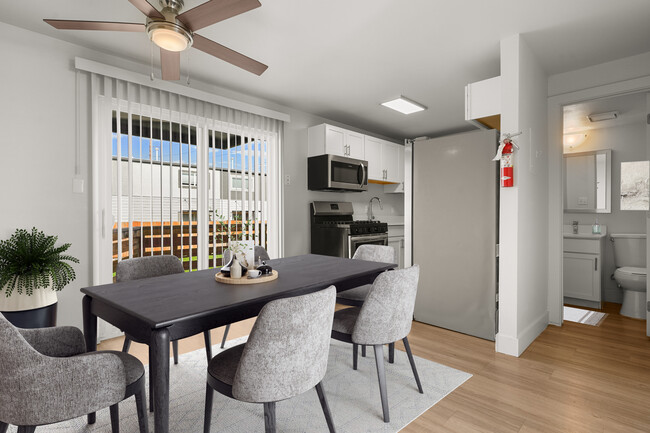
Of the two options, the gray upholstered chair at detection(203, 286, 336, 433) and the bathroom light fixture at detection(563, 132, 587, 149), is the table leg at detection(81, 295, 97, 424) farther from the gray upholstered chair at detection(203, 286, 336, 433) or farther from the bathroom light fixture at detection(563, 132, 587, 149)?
the bathroom light fixture at detection(563, 132, 587, 149)

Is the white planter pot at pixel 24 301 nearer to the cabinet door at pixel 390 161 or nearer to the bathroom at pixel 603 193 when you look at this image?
the cabinet door at pixel 390 161

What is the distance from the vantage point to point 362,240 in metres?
4.45

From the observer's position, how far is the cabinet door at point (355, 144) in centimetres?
473

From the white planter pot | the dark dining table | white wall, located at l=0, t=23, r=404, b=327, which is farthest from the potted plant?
the dark dining table

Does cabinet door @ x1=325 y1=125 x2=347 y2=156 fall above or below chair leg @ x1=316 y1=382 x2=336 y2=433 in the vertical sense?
above

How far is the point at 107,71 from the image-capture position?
2830mm

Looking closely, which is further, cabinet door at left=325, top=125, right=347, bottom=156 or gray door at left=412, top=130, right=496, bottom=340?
cabinet door at left=325, top=125, right=347, bottom=156

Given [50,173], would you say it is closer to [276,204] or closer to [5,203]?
[5,203]

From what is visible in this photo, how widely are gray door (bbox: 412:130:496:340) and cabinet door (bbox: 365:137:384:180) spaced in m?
1.60

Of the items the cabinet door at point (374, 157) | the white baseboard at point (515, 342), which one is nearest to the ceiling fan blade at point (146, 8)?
the white baseboard at point (515, 342)

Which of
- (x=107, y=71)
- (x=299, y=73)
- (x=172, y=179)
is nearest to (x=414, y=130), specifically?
(x=299, y=73)

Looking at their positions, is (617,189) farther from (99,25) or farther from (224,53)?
(99,25)

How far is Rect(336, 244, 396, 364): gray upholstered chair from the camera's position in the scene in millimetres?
2550

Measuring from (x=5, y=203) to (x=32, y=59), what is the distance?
3.58ft
